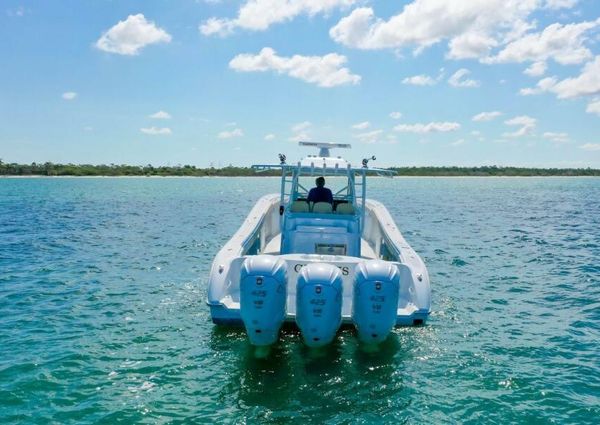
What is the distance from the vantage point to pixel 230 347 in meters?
7.59

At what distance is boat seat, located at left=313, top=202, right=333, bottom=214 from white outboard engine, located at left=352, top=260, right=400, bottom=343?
12.5 feet

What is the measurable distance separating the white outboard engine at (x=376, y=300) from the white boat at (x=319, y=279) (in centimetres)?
1

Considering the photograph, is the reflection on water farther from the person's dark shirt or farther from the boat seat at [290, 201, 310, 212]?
the person's dark shirt

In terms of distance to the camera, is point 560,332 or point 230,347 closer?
point 230,347

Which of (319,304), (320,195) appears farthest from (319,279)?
(320,195)

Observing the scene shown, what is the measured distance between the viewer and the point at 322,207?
1030 cm

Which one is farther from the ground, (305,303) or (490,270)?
(305,303)

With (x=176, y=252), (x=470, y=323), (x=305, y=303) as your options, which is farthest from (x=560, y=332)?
(x=176, y=252)

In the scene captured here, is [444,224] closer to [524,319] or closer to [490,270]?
[490,270]

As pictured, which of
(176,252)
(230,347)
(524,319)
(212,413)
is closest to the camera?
(212,413)

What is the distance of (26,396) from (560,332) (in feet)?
27.7

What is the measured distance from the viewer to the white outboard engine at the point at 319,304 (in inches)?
247

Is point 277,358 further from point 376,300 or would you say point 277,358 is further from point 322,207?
point 322,207

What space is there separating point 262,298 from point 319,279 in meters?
0.77
